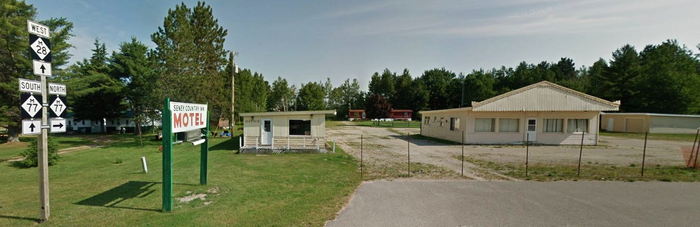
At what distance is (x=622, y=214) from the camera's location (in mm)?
5113

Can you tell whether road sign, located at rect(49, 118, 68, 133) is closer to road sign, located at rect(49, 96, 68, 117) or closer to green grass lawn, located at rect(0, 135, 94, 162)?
road sign, located at rect(49, 96, 68, 117)

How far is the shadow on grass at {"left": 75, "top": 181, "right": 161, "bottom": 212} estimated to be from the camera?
18.2 ft

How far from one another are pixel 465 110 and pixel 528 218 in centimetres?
1433

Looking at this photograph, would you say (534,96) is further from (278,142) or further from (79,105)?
(79,105)

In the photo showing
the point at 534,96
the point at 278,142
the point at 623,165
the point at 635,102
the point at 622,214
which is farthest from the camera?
the point at 635,102

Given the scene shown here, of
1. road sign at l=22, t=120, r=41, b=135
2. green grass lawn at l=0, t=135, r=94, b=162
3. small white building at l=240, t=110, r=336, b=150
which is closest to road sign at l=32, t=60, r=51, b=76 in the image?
road sign at l=22, t=120, r=41, b=135

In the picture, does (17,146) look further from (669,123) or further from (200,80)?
(669,123)

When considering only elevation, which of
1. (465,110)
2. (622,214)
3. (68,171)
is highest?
(465,110)

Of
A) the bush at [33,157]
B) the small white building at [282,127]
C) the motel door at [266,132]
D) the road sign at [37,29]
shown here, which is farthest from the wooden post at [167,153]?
the bush at [33,157]

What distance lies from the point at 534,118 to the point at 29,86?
23345 mm

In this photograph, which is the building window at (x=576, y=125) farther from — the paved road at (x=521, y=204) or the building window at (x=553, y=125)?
the paved road at (x=521, y=204)

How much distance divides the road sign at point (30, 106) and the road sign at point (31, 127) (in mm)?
102

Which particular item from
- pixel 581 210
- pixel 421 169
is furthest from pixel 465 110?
pixel 581 210

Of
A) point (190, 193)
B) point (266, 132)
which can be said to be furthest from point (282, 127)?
point (190, 193)
